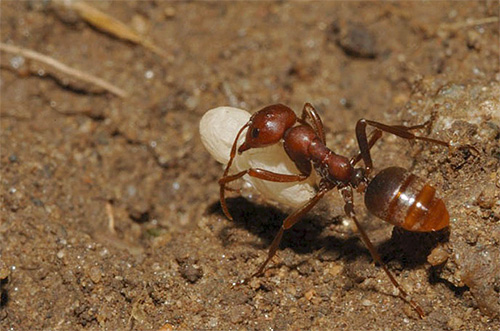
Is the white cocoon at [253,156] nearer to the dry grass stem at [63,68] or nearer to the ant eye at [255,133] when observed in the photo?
the ant eye at [255,133]

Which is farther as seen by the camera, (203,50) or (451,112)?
(203,50)

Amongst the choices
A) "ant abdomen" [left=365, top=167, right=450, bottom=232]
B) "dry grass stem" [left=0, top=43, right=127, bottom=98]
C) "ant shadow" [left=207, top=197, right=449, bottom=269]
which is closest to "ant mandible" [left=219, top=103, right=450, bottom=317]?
"ant abdomen" [left=365, top=167, right=450, bottom=232]

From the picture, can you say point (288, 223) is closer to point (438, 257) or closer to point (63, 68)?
point (438, 257)

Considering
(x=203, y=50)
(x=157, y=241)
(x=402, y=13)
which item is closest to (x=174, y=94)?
(x=203, y=50)

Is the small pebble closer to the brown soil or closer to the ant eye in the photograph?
the brown soil

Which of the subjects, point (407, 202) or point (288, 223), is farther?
point (288, 223)

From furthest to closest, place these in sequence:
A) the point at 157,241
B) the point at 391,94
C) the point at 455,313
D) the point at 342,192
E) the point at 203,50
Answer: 1. the point at 203,50
2. the point at 391,94
3. the point at 157,241
4. the point at 342,192
5. the point at 455,313

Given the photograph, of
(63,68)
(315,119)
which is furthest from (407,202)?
(63,68)

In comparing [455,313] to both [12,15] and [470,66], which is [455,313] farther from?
[12,15]
